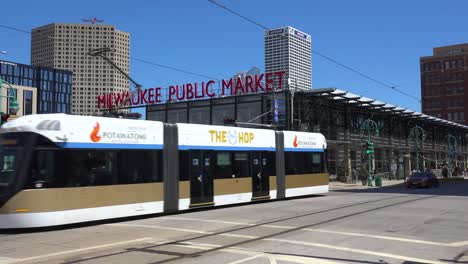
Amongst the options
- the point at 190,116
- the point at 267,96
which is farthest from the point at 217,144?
the point at 190,116

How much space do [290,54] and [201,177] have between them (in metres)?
22.6

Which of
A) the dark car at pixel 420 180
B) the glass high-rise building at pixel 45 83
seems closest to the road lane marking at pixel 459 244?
the dark car at pixel 420 180

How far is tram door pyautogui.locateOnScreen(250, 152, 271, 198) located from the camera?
67.9 feet

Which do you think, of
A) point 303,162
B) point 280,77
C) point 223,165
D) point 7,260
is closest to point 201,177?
point 223,165

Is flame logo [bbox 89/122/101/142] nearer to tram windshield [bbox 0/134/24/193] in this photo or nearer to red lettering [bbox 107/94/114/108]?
tram windshield [bbox 0/134/24/193]

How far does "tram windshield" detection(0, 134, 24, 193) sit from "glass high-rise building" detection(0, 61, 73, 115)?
378 feet

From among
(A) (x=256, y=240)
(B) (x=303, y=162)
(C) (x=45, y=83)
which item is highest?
(C) (x=45, y=83)

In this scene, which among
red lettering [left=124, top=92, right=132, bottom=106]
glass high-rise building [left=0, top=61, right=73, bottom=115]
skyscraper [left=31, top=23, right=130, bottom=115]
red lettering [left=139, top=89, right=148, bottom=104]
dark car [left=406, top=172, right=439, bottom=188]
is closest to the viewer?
skyscraper [left=31, top=23, right=130, bottom=115]

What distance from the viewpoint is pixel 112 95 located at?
49.9 meters

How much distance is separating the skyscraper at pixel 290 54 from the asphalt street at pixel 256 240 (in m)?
20.3

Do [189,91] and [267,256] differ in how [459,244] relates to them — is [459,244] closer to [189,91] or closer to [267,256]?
[267,256]

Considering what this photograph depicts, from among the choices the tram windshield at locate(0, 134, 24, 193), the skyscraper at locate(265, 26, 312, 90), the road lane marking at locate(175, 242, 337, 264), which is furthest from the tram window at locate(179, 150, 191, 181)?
the skyscraper at locate(265, 26, 312, 90)

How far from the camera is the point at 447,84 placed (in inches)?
5251

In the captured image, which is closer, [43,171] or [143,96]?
[43,171]
